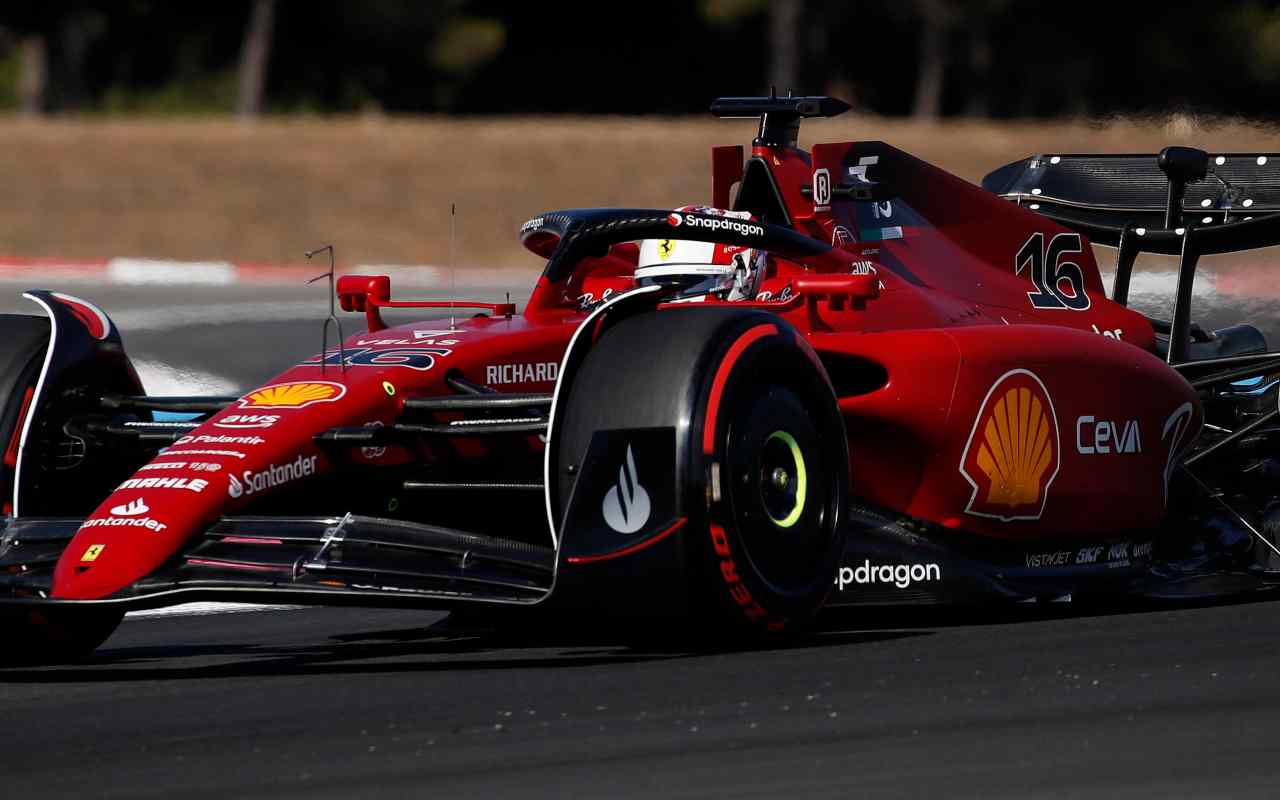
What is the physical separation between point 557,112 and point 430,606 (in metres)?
48.0

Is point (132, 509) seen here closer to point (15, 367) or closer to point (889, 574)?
point (15, 367)

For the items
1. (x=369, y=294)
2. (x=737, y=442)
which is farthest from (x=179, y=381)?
(x=737, y=442)

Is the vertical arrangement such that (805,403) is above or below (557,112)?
above

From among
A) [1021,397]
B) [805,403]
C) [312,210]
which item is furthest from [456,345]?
[312,210]

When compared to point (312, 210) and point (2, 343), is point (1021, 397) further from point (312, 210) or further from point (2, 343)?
point (312, 210)

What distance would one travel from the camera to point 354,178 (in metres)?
33.2

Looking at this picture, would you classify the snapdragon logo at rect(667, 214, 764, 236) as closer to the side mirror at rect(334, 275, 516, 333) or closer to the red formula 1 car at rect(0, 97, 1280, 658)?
the red formula 1 car at rect(0, 97, 1280, 658)

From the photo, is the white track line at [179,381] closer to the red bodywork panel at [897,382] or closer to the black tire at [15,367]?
the red bodywork panel at [897,382]

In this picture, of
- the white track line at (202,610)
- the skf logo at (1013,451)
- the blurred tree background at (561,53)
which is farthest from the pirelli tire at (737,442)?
the blurred tree background at (561,53)

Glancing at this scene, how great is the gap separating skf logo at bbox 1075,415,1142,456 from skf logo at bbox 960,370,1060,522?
0.43 feet

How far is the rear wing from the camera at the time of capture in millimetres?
8562

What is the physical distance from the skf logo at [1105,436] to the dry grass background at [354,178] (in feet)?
68.6

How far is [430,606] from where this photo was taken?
561cm

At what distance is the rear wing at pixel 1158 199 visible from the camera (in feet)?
28.1
